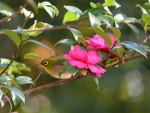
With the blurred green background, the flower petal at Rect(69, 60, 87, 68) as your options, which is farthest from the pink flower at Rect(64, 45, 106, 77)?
the blurred green background

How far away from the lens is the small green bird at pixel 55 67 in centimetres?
77

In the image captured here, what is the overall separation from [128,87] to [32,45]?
2.03 feet

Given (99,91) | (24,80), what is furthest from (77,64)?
(99,91)

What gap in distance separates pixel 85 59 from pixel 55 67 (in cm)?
6

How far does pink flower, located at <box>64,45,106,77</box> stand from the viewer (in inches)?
29.0

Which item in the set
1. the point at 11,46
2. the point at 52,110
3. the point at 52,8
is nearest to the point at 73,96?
the point at 52,110

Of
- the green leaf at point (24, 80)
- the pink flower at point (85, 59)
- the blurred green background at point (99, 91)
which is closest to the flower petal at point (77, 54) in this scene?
the pink flower at point (85, 59)

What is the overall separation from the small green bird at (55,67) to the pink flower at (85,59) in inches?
1.1

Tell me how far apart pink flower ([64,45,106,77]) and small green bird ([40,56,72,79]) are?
3cm

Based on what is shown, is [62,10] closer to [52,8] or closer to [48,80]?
[48,80]

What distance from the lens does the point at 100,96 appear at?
2381 mm

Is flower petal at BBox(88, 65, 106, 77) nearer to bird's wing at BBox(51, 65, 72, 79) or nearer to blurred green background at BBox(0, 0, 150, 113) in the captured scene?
bird's wing at BBox(51, 65, 72, 79)

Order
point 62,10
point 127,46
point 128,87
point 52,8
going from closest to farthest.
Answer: point 127,46 < point 52,8 < point 128,87 < point 62,10

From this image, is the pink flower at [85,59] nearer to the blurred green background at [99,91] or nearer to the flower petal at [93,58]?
the flower petal at [93,58]
